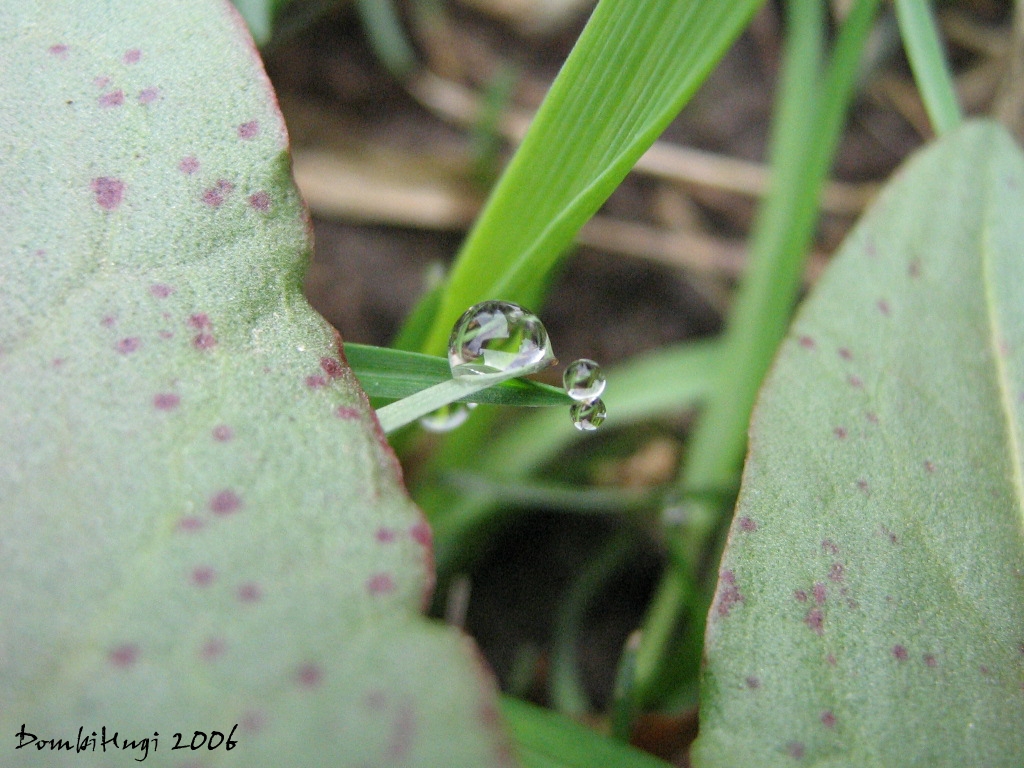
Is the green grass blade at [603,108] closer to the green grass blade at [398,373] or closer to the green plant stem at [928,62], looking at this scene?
the green grass blade at [398,373]

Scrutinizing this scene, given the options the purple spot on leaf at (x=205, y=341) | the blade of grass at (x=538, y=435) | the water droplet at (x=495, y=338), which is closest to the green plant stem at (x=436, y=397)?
the water droplet at (x=495, y=338)

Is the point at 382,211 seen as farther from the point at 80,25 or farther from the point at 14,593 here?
the point at 14,593

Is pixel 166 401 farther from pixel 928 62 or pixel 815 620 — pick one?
pixel 928 62

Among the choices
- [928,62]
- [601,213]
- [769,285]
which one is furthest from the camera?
[601,213]

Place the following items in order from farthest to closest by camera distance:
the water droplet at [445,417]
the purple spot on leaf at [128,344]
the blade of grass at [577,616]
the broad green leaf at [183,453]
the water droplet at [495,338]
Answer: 1. the blade of grass at [577,616]
2. the water droplet at [445,417]
3. the water droplet at [495,338]
4. the purple spot on leaf at [128,344]
5. the broad green leaf at [183,453]

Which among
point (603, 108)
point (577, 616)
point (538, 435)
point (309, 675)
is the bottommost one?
point (577, 616)

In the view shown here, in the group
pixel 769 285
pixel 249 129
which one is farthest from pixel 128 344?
pixel 769 285

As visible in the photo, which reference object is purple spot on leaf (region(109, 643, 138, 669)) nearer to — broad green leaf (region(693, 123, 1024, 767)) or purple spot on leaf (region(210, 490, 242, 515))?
purple spot on leaf (region(210, 490, 242, 515))
